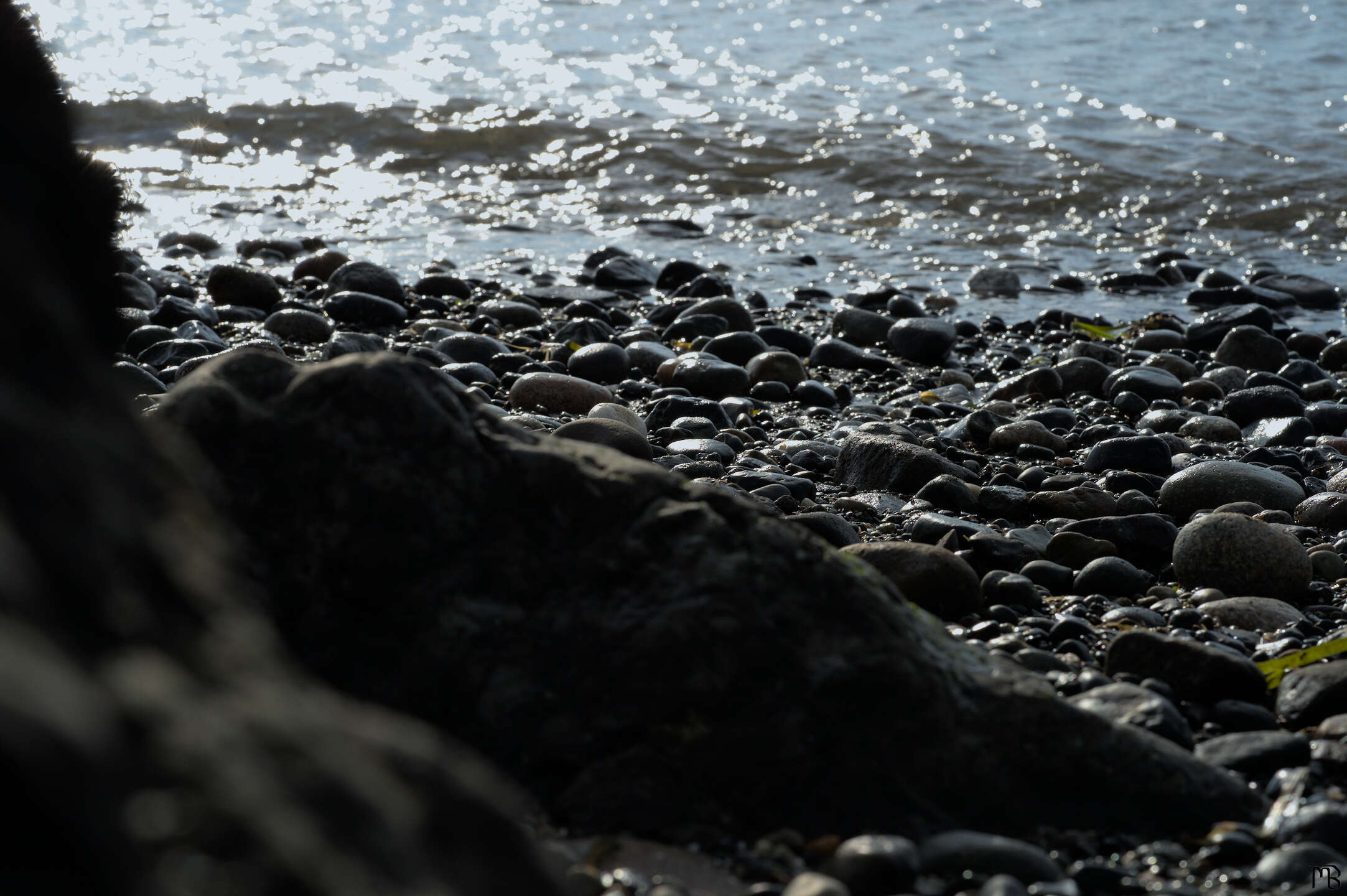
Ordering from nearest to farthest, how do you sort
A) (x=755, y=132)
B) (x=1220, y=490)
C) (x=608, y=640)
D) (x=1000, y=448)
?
1. (x=608, y=640)
2. (x=1220, y=490)
3. (x=1000, y=448)
4. (x=755, y=132)

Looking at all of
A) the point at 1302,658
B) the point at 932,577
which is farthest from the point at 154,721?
the point at 1302,658

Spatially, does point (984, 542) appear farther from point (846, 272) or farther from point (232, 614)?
point (846, 272)

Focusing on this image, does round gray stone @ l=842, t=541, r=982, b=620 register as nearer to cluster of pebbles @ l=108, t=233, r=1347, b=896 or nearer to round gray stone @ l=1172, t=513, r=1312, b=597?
cluster of pebbles @ l=108, t=233, r=1347, b=896

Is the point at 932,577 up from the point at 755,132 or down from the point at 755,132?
down

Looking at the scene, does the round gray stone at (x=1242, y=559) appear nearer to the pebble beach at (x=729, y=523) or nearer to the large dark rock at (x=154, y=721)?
the pebble beach at (x=729, y=523)

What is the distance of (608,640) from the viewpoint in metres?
1.80

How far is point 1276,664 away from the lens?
2.57 metres

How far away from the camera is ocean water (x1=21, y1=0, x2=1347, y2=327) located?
28.8 feet

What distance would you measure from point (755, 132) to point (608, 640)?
10.0 m

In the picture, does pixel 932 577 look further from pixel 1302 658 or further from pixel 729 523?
pixel 729 523

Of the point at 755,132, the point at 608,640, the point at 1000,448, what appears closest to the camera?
the point at 608,640

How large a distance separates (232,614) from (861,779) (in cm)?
116

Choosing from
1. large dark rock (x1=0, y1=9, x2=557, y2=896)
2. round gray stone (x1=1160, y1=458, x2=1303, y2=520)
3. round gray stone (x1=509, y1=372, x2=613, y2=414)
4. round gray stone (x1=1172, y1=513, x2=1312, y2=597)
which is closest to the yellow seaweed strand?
round gray stone (x1=1172, y1=513, x2=1312, y2=597)

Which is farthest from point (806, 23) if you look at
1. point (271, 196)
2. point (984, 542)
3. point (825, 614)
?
point (825, 614)
